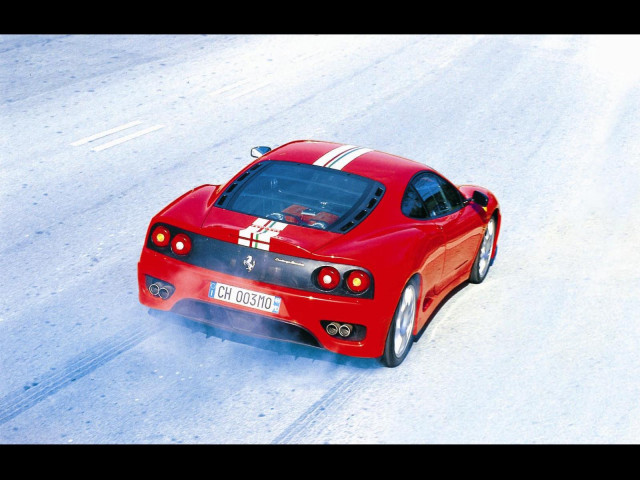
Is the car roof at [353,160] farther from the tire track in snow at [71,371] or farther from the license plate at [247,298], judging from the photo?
the tire track in snow at [71,371]

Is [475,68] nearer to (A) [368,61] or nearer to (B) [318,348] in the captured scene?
(A) [368,61]

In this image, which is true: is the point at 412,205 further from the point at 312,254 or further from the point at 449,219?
the point at 312,254

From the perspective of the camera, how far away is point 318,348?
6.70 m

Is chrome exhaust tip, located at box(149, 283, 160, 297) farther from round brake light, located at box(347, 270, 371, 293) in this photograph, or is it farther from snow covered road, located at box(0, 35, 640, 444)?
round brake light, located at box(347, 270, 371, 293)

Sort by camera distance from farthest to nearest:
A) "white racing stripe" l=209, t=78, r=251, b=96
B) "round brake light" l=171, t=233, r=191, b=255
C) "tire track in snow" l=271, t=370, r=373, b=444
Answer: "white racing stripe" l=209, t=78, r=251, b=96, "round brake light" l=171, t=233, r=191, b=255, "tire track in snow" l=271, t=370, r=373, b=444

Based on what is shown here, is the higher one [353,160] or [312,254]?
[353,160]

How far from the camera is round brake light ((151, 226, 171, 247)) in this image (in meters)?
6.40

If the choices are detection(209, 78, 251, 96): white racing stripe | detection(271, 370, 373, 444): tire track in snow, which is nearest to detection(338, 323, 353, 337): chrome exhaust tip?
detection(271, 370, 373, 444): tire track in snow

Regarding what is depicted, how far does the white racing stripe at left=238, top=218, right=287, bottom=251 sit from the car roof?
108cm

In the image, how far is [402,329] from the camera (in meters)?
6.52

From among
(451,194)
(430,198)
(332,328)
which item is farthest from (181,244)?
(451,194)

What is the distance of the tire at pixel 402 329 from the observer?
6.32 metres

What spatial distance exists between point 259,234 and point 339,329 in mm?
763

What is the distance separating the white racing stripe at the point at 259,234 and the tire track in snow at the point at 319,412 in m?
0.99
